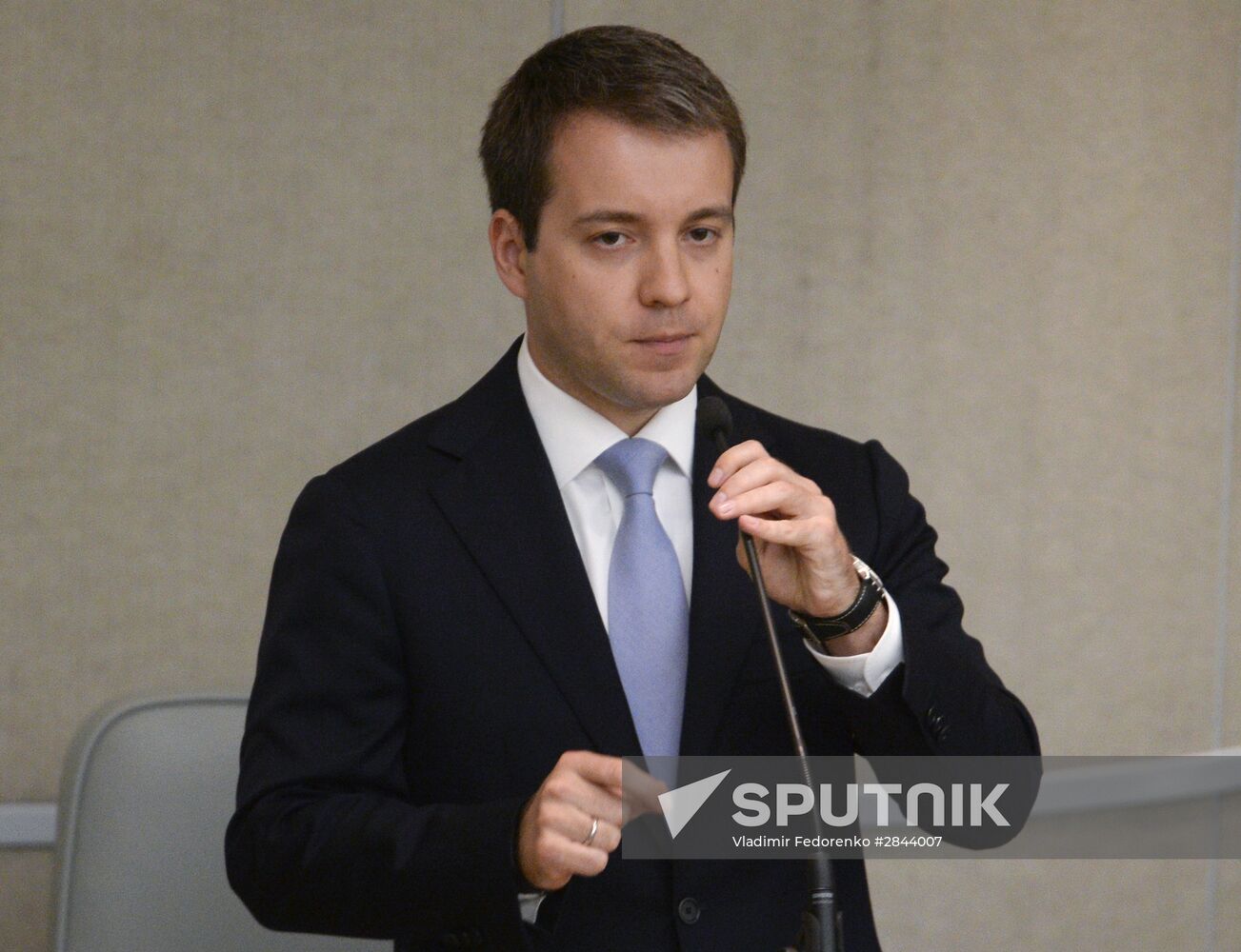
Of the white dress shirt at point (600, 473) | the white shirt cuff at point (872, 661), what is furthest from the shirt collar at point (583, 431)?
the white shirt cuff at point (872, 661)

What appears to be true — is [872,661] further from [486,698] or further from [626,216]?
[626,216]

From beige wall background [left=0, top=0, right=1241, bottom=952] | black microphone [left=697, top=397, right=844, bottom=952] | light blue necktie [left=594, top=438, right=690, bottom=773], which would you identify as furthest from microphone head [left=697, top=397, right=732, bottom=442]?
beige wall background [left=0, top=0, right=1241, bottom=952]

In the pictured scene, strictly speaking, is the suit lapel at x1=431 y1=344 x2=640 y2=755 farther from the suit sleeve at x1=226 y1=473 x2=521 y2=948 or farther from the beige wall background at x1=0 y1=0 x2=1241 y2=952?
the beige wall background at x1=0 y1=0 x2=1241 y2=952

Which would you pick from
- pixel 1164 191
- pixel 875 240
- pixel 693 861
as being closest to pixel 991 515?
pixel 875 240

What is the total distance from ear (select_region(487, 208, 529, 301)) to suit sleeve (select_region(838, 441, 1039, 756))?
49 cm

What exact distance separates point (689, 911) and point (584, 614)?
0.33 meters

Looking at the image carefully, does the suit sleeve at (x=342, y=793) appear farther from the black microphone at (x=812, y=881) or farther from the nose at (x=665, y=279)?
the nose at (x=665, y=279)

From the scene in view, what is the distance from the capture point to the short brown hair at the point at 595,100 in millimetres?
1607

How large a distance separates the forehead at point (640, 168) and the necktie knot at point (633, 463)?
267 millimetres

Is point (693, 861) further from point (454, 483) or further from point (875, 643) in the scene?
point (454, 483)

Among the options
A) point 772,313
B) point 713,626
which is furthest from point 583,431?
point 772,313

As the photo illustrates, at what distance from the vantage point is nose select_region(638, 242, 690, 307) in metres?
1.54

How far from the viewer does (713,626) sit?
1.59 meters

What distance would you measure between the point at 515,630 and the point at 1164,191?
7.73 feet
